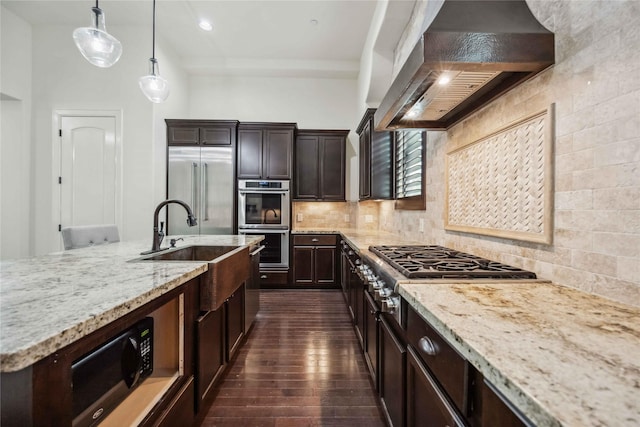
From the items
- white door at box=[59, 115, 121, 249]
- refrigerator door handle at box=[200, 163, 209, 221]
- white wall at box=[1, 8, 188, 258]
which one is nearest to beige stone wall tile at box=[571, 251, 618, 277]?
refrigerator door handle at box=[200, 163, 209, 221]

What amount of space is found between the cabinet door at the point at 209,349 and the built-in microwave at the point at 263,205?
242cm

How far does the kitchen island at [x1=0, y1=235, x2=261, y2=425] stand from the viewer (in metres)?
0.59

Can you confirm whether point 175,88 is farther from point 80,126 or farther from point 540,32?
point 540,32

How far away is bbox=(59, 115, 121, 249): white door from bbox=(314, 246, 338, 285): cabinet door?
2.86 metres

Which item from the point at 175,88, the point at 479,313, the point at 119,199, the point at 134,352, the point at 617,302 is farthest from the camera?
the point at 175,88

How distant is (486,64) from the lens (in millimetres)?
1050

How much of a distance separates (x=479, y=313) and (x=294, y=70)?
4.64 m

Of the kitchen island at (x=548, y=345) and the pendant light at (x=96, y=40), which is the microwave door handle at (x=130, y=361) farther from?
the pendant light at (x=96, y=40)

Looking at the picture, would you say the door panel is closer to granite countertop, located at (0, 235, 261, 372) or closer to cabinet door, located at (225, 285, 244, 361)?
granite countertop, located at (0, 235, 261, 372)

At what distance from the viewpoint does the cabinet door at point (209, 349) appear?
4.61 ft

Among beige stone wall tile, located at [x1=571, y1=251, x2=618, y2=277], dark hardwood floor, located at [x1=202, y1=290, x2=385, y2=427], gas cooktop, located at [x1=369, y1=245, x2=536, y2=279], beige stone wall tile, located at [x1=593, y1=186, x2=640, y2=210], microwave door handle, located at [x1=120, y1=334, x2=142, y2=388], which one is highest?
beige stone wall tile, located at [x1=593, y1=186, x2=640, y2=210]

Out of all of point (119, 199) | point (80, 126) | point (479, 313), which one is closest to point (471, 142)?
point (479, 313)

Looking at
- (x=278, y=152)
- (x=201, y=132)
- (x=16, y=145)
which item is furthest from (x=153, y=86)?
(x=16, y=145)

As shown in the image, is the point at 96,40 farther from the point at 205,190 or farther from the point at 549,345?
the point at 549,345
